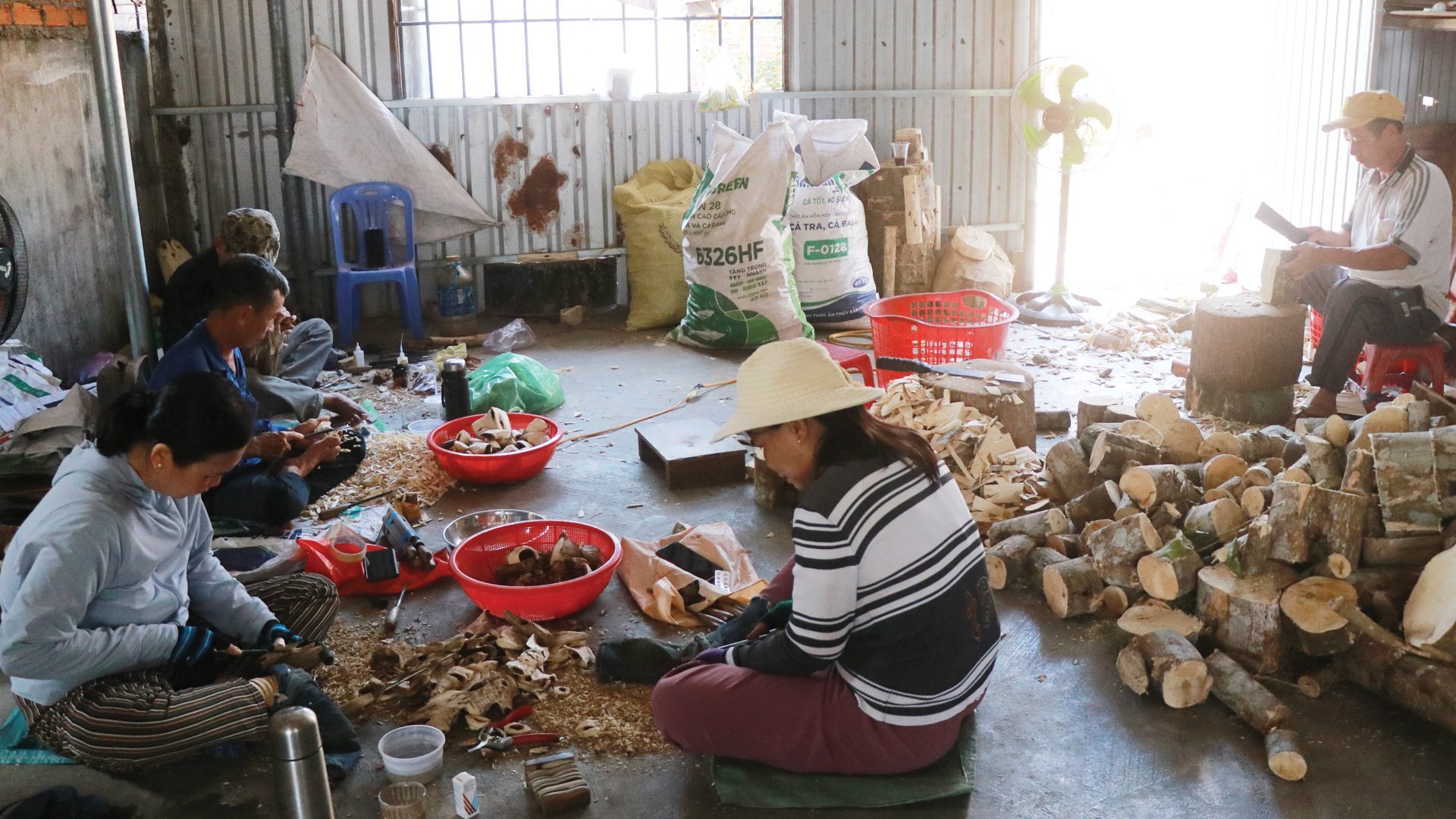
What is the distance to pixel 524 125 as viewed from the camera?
8.70 meters

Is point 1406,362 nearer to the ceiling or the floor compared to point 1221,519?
nearer to the ceiling

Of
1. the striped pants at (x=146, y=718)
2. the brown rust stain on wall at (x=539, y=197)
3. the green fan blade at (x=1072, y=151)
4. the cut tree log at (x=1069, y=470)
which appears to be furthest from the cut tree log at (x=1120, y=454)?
the brown rust stain on wall at (x=539, y=197)

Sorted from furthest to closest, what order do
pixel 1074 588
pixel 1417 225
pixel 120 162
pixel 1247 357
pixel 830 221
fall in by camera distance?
pixel 830 221, pixel 1247 357, pixel 1417 225, pixel 120 162, pixel 1074 588

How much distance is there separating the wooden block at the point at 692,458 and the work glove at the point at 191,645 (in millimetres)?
2410

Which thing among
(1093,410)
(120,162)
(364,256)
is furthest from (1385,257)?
(364,256)

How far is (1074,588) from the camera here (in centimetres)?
389

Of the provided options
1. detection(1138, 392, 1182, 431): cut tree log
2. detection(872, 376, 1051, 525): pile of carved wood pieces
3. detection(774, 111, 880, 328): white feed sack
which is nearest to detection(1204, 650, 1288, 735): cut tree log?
detection(872, 376, 1051, 525): pile of carved wood pieces

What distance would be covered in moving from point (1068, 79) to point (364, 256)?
16.6 feet

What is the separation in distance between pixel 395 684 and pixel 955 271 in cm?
651

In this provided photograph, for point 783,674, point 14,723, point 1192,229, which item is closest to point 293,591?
point 14,723

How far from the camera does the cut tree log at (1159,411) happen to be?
188 inches

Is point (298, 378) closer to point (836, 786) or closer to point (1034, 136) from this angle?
point (836, 786)

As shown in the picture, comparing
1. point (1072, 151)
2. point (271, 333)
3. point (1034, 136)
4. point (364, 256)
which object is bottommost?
point (271, 333)

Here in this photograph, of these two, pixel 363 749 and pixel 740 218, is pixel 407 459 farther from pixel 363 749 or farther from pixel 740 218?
pixel 740 218
